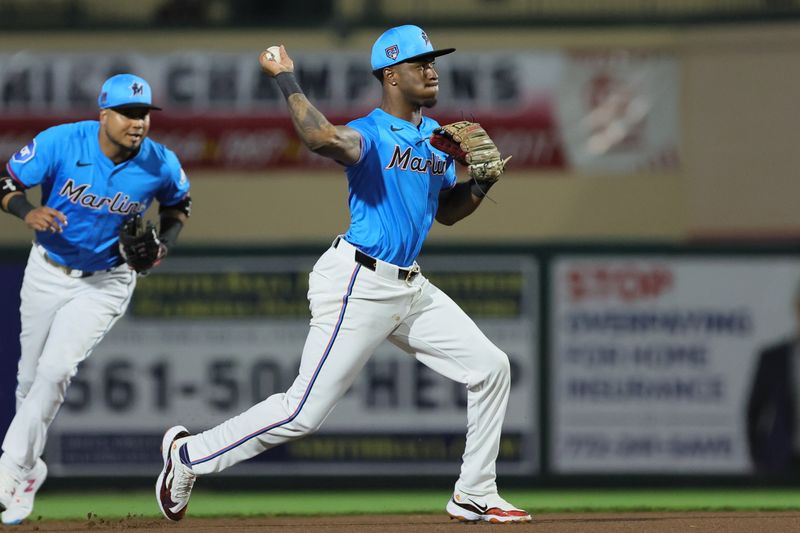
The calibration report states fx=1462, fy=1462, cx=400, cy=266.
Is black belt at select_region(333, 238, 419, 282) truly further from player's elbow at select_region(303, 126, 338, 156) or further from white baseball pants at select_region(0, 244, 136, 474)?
white baseball pants at select_region(0, 244, 136, 474)

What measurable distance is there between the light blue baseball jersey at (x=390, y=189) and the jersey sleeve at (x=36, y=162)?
1784 millimetres

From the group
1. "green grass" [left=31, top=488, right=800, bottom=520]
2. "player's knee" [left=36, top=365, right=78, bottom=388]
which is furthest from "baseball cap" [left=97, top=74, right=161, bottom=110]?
"green grass" [left=31, top=488, right=800, bottom=520]

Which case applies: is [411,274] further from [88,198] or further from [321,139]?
[88,198]

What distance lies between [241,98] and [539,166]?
3.17 metres

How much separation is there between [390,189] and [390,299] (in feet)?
1.63

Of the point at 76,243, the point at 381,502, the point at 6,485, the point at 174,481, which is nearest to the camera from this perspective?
the point at 174,481

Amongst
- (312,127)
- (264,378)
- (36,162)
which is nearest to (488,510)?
(312,127)

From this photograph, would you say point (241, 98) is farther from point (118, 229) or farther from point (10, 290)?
point (118, 229)

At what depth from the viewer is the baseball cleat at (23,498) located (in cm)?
764

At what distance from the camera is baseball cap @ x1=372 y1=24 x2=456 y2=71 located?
21.7 feet

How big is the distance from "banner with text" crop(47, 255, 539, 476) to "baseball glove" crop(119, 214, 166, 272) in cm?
264

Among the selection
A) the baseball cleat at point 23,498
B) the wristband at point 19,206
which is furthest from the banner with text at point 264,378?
the wristband at point 19,206

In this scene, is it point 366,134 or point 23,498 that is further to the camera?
point 23,498

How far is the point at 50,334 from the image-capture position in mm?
7500
